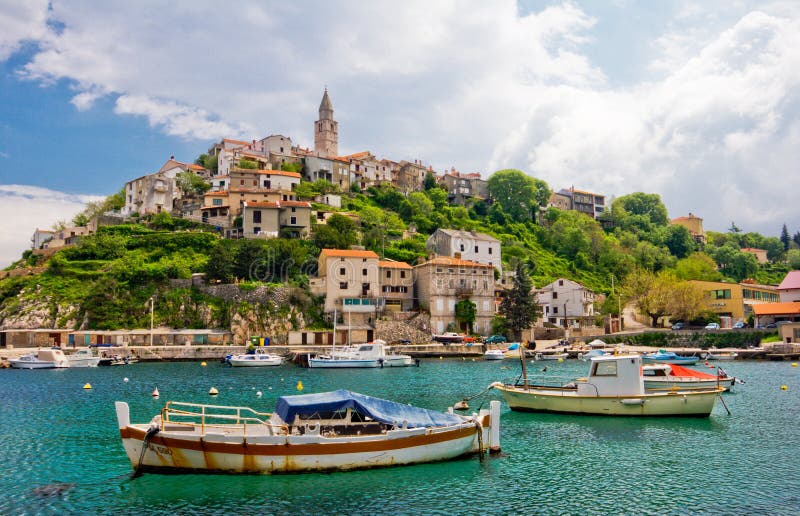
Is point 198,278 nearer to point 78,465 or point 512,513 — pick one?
point 78,465

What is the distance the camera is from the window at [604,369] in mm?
27641

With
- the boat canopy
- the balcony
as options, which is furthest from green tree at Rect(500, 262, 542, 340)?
the boat canopy

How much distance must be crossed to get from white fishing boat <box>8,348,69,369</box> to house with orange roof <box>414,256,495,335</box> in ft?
130

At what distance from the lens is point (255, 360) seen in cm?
5494

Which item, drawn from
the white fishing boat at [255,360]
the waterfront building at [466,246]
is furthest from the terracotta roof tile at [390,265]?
the white fishing boat at [255,360]

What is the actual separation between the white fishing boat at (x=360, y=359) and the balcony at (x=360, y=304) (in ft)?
39.5

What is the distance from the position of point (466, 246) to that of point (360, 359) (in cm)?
3492

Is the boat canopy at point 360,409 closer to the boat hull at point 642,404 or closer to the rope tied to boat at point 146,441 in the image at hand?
the rope tied to boat at point 146,441

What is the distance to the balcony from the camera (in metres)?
68.7

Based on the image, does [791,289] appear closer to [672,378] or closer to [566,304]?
[566,304]

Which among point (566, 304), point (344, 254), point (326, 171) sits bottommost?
point (566, 304)

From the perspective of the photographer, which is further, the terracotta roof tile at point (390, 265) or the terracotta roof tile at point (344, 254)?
the terracotta roof tile at point (390, 265)

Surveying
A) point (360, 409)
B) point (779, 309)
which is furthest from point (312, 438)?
point (779, 309)

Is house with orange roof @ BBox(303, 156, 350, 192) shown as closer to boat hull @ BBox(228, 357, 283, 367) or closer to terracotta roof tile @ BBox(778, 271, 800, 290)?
boat hull @ BBox(228, 357, 283, 367)
